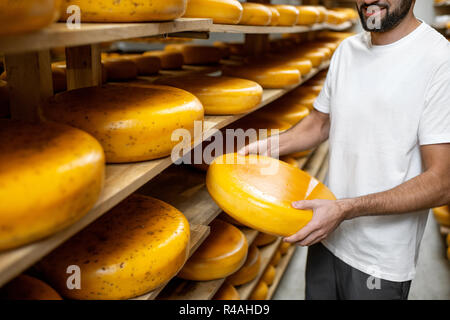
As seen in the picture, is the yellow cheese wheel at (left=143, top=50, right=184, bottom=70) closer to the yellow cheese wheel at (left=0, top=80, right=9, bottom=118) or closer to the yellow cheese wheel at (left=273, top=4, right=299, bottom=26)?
the yellow cheese wheel at (left=273, top=4, right=299, bottom=26)

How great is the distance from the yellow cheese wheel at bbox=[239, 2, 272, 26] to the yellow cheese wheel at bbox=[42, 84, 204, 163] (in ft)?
2.74

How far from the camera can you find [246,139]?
225 cm

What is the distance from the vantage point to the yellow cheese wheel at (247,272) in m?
2.13

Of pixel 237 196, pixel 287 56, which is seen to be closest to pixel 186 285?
pixel 237 196

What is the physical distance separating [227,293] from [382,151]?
2.98ft

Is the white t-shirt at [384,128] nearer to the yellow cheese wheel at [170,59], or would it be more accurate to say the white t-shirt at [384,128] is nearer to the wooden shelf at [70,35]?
the wooden shelf at [70,35]

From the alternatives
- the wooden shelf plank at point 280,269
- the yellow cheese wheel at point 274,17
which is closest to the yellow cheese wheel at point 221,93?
the yellow cheese wheel at point 274,17

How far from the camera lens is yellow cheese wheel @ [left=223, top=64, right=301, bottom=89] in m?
2.22

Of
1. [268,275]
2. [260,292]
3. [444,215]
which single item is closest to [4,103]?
[260,292]

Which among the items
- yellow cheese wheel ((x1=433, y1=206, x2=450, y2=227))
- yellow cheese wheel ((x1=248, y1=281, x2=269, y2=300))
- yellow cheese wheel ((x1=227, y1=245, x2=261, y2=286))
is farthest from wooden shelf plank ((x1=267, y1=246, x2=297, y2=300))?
yellow cheese wheel ((x1=433, y1=206, x2=450, y2=227))

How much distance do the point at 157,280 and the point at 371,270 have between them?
0.95 metres

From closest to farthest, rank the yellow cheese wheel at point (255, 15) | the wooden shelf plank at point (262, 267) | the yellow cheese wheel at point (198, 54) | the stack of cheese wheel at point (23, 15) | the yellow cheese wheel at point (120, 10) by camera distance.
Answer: the stack of cheese wheel at point (23, 15)
the yellow cheese wheel at point (120, 10)
the yellow cheese wheel at point (255, 15)
the wooden shelf plank at point (262, 267)
the yellow cheese wheel at point (198, 54)

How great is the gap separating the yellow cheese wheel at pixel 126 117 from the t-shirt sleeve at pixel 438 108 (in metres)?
0.81

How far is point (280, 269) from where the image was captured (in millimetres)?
2871
